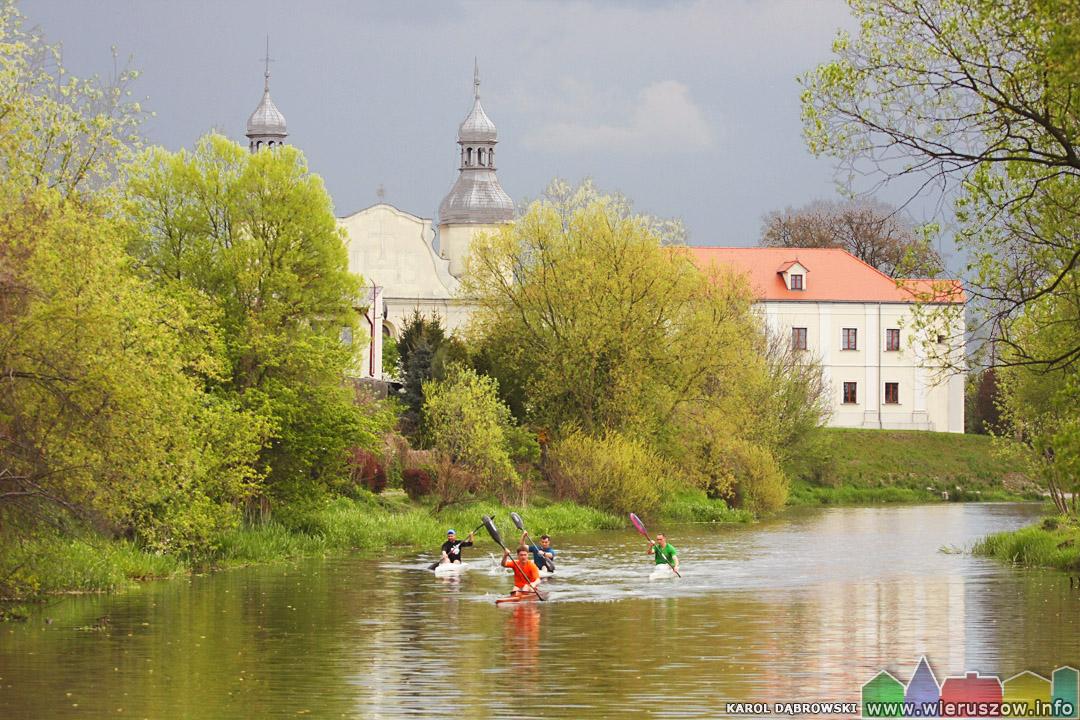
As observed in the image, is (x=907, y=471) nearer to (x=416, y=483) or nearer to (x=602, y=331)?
(x=602, y=331)

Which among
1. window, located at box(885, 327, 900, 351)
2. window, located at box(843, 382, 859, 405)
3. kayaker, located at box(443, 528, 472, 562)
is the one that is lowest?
kayaker, located at box(443, 528, 472, 562)

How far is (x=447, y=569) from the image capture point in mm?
32562

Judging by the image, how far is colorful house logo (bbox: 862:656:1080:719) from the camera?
15766 mm

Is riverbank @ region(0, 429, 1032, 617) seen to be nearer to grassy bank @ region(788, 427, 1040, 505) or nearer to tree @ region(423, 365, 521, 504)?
grassy bank @ region(788, 427, 1040, 505)

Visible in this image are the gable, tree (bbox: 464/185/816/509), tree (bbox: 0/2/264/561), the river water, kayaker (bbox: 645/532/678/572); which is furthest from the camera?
the gable

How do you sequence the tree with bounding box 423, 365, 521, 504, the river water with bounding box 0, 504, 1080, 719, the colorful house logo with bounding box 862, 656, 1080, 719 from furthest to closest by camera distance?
the tree with bounding box 423, 365, 521, 504 → the river water with bounding box 0, 504, 1080, 719 → the colorful house logo with bounding box 862, 656, 1080, 719

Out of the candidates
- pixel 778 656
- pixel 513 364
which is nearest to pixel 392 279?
pixel 513 364

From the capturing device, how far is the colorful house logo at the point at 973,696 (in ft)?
51.7

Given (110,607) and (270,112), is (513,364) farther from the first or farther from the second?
(270,112)

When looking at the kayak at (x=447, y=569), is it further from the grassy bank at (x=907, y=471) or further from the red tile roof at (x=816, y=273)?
the red tile roof at (x=816, y=273)

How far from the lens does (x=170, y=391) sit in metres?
26.9

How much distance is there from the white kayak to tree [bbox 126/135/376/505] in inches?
348

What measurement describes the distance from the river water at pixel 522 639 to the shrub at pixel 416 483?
8.61 meters

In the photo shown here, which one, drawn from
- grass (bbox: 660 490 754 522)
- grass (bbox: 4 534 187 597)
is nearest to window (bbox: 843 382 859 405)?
grass (bbox: 660 490 754 522)
